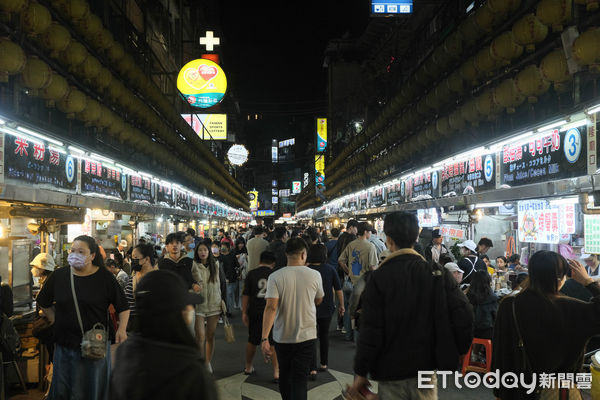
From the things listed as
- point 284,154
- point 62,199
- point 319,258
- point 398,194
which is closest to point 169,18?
point 398,194

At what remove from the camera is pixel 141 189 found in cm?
1471

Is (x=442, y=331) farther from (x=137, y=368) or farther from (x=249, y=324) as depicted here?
(x=249, y=324)

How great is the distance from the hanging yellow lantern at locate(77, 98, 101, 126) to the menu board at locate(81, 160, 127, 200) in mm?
1178

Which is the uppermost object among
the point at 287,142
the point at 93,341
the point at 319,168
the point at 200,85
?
the point at 287,142

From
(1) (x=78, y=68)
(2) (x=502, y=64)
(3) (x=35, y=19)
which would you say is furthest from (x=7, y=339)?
(2) (x=502, y=64)

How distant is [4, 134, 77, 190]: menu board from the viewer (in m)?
6.80

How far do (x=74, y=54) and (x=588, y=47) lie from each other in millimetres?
8225

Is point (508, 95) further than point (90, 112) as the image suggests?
No

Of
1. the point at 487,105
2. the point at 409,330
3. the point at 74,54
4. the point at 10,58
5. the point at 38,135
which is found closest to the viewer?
the point at 409,330

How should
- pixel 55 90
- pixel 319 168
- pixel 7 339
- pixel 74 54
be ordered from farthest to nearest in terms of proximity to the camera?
pixel 319 168 → pixel 74 54 → pixel 55 90 → pixel 7 339

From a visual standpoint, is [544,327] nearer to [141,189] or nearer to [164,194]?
[141,189]

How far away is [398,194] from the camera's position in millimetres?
18250

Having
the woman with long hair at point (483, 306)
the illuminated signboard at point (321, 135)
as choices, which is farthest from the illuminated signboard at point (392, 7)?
the illuminated signboard at point (321, 135)

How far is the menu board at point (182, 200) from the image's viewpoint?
21.3 metres
